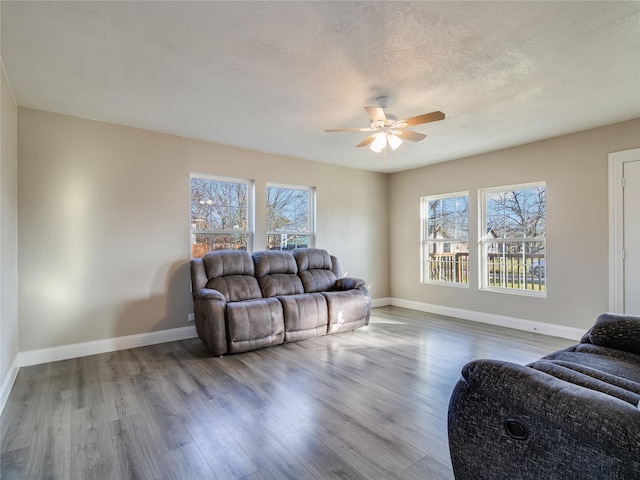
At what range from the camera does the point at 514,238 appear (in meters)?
4.88

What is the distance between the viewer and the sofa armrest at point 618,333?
211cm

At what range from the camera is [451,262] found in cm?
573

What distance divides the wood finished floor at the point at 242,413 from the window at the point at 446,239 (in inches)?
72.2

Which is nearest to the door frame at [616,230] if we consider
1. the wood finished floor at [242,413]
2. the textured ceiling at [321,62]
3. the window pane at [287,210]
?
the textured ceiling at [321,62]

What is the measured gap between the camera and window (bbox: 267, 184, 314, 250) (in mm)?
5223

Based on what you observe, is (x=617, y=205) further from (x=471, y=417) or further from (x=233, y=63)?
(x=233, y=63)

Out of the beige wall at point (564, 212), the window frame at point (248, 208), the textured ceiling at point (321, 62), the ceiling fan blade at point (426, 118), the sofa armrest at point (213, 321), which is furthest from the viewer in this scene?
the window frame at point (248, 208)

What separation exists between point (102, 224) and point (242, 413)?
2766mm

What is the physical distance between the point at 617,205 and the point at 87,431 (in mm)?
5515

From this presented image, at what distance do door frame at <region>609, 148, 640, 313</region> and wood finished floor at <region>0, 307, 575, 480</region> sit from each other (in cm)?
88

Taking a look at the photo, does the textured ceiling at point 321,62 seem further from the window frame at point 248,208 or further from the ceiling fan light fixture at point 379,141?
the window frame at point 248,208

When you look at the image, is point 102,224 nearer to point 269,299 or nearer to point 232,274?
point 232,274

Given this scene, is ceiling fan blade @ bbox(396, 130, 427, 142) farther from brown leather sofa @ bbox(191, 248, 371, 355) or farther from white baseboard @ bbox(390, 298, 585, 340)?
white baseboard @ bbox(390, 298, 585, 340)

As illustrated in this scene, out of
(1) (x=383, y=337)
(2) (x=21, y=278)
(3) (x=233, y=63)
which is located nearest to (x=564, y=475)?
(3) (x=233, y=63)
